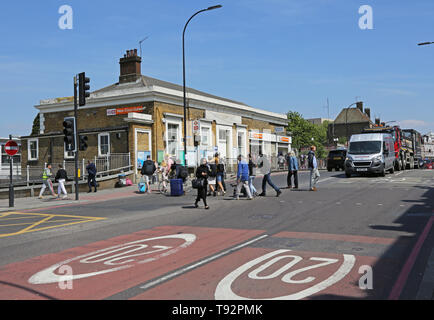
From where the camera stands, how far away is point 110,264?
21.7 ft

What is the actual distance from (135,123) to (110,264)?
73.6ft

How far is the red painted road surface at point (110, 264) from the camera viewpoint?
17.4 ft

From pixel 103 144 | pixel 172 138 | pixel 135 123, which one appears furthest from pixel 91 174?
pixel 172 138

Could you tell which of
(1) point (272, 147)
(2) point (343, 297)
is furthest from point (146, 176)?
(1) point (272, 147)

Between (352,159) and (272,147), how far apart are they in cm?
2308

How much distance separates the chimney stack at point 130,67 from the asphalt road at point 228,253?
23129 mm

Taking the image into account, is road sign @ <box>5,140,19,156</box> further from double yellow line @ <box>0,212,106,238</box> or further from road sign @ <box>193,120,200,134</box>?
road sign @ <box>193,120,200,134</box>

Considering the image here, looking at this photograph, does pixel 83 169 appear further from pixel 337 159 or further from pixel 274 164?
pixel 274 164

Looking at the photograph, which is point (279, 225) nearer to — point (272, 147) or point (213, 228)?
point (213, 228)

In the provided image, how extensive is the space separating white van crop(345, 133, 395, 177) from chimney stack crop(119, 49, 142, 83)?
18545 millimetres

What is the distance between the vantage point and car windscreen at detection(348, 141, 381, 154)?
1001 inches

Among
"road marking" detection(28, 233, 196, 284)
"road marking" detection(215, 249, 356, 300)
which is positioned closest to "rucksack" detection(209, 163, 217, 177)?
"road marking" detection(28, 233, 196, 284)

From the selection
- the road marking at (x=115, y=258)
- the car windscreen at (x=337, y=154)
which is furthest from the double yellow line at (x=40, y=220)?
the car windscreen at (x=337, y=154)

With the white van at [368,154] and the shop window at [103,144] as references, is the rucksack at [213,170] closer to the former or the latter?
the white van at [368,154]
